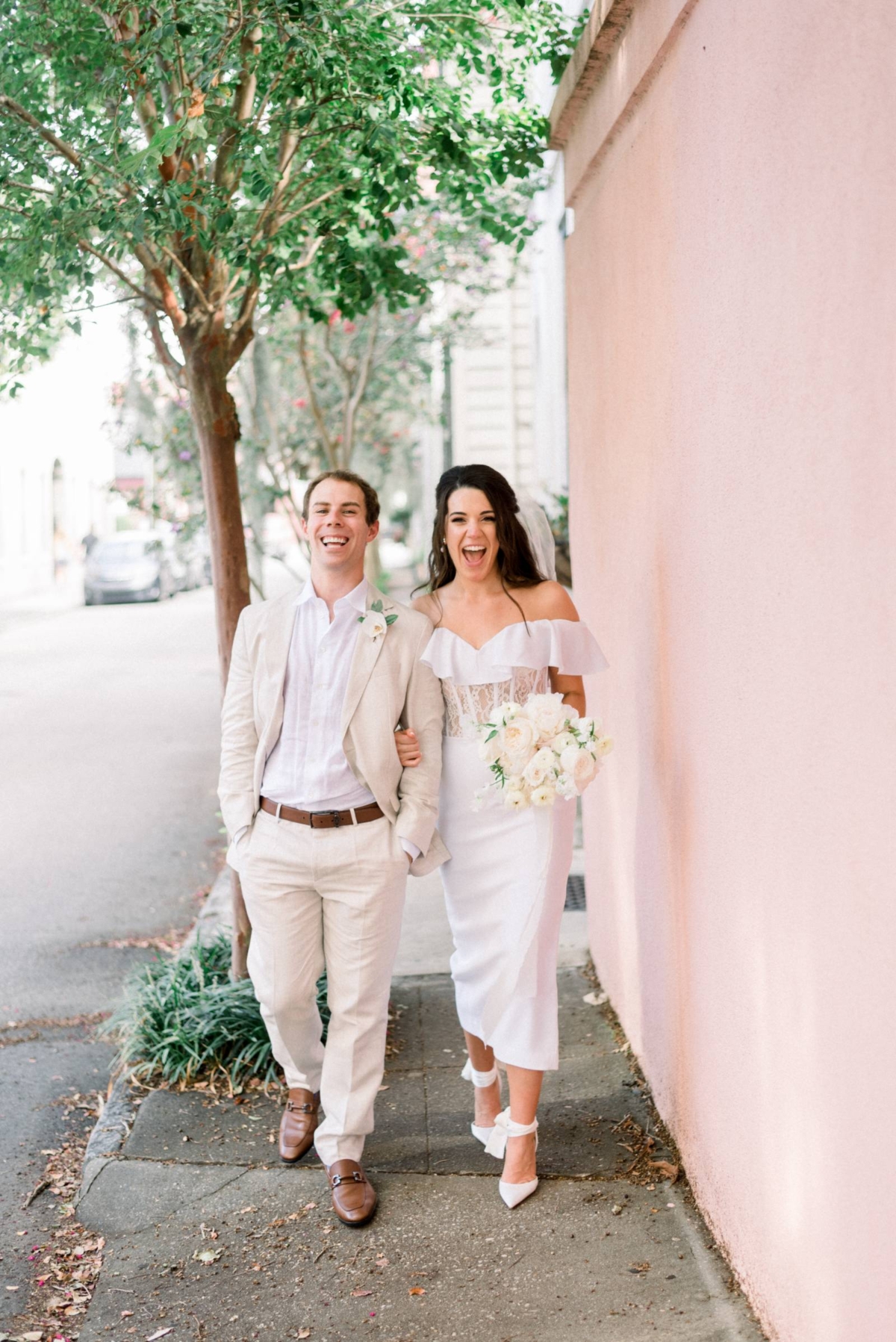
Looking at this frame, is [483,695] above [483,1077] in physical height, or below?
above

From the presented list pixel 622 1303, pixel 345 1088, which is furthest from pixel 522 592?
pixel 622 1303

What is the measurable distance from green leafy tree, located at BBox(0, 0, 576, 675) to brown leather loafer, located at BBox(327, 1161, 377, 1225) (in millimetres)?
2366

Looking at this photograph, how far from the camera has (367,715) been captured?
4.09 metres

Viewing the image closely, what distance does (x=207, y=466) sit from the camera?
564 cm

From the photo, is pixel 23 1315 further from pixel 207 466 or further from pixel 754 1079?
pixel 207 466

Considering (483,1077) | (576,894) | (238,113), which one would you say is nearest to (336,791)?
(483,1077)

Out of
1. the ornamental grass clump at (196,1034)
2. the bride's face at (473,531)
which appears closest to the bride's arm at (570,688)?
the bride's face at (473,531)

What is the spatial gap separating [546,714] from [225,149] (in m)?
2.75

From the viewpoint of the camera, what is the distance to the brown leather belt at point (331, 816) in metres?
4.11

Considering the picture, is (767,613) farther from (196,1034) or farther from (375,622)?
(196,1034)

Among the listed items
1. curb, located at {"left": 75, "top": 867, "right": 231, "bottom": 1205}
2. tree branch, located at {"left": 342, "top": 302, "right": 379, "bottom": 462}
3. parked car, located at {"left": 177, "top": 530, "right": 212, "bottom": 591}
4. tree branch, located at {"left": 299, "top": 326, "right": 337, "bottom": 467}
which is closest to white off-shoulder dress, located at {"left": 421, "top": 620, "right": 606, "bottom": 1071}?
curb, located at {"left": 75, "top": 867, "right": 231, "bottom": 1205}

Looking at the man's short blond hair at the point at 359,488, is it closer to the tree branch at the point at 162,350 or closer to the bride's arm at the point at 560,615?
the bride's arm at the point at 560,615

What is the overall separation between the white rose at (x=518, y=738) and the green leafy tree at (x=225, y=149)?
6.55ft

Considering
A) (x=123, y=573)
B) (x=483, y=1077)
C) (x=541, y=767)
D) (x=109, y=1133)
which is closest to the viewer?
(x=541, y=767)
